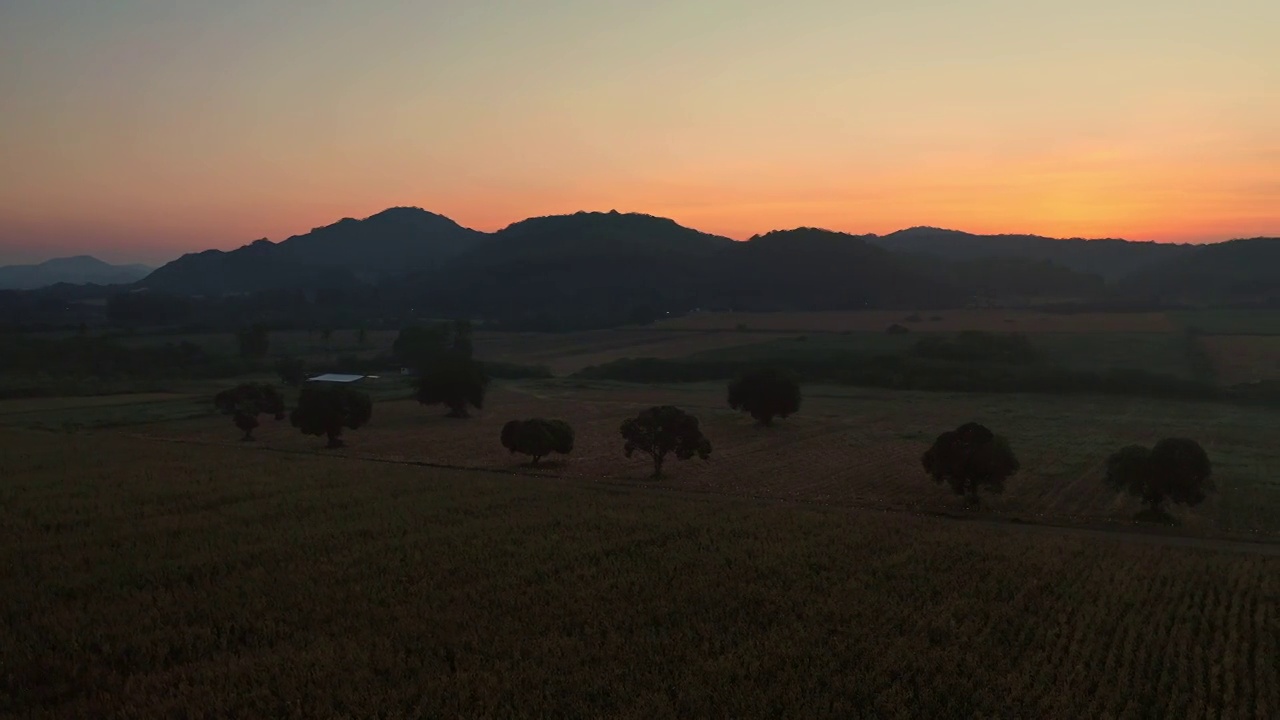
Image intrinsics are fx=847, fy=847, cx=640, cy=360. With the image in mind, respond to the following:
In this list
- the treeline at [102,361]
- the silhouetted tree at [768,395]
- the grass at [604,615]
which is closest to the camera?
the grass at [604,615]

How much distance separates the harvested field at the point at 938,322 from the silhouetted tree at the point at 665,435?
3116 inches

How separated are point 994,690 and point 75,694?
59.3 ft

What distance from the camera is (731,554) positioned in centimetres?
2672

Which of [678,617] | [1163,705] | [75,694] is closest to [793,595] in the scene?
[678,617]

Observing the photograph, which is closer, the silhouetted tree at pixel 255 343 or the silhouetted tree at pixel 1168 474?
the silhouetted tree at pixel 1168 474

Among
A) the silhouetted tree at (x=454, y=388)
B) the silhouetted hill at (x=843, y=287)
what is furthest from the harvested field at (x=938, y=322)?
the silhouetted tree at (x=454, y=388)

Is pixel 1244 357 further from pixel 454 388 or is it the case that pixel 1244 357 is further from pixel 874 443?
pixel 454 388

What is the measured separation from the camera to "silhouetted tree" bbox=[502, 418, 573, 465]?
47.8 metres

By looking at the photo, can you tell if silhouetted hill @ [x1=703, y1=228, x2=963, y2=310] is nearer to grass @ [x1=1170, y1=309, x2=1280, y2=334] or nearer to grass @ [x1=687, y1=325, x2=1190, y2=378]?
grass @ [x1=1170, y1=309, x2=1280, y2=334]

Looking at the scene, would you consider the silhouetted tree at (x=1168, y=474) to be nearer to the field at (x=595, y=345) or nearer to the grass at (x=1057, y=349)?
the grass at (x=1057, y=349)

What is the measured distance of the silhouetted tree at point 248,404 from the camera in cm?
5888

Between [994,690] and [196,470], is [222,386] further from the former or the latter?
[994,690]

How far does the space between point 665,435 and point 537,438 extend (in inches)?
312

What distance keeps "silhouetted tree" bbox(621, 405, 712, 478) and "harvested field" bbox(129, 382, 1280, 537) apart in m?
1.36
